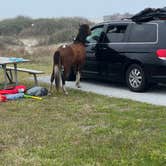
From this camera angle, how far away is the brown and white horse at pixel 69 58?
1185 centimetres

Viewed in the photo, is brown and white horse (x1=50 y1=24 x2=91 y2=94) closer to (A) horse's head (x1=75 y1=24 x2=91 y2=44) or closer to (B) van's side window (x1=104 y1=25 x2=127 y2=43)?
(A) horse's head (x1=75 y1=24 x2=91 y2=44)

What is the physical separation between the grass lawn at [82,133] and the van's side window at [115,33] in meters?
2.48

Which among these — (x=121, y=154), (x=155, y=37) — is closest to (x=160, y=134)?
(x=121, y=154)

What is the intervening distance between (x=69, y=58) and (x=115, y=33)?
168cm

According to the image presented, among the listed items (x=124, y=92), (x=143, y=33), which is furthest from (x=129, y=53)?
(x=124, y=92)

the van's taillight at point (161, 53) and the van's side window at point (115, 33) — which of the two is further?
the van's side window at point (115, 33)

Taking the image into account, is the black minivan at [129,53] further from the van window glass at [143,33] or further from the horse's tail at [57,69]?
the horse's tail at [57,69]

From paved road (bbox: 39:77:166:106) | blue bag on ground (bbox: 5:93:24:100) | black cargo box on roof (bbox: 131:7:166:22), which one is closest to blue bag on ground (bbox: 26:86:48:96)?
blue bag on ground (bbox: 5:93:24:100)

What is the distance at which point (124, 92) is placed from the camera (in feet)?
40.8

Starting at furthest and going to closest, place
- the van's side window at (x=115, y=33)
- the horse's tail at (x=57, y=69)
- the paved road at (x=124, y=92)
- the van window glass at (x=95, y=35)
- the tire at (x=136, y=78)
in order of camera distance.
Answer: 1. the van window glass at (x=95, y=35)
2. the van's side window at (x=115, y=33)
3. the tire at (x=136, y=78)
4. the horse's tail at (x=57, y=69)
5. the paved road at (x=124, y=92)

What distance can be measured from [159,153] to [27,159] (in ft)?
5.49

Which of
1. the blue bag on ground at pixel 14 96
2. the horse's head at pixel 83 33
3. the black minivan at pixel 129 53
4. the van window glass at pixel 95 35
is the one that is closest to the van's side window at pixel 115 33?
the black minivan at pixel 129 53

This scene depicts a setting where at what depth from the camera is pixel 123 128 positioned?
8.04 metres

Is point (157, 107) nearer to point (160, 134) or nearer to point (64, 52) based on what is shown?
point (160, 134)
